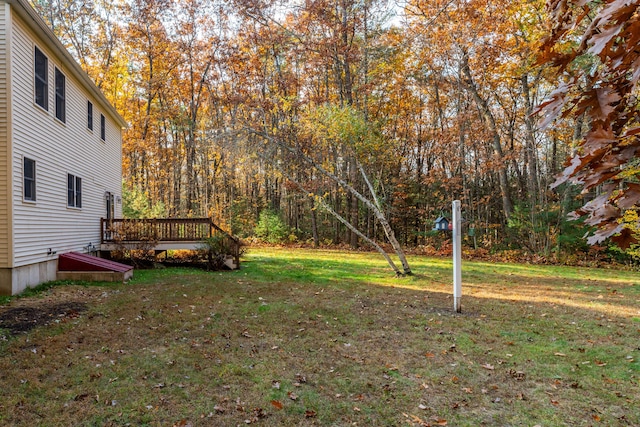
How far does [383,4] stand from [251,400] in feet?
59.5

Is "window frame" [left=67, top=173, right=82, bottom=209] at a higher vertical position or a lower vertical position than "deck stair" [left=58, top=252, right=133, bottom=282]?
higher

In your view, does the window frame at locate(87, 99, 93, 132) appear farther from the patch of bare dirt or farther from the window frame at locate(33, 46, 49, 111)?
the patch of bare dirt

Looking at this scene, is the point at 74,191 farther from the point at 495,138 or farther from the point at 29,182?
the point at 495,138

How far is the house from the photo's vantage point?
289 inches

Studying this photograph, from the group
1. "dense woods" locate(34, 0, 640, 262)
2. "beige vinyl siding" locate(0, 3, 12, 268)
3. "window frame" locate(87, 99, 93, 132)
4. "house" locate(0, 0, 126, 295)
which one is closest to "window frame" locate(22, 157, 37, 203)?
"house" locate(0, 0, 126, 295)

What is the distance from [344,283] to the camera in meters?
9.45

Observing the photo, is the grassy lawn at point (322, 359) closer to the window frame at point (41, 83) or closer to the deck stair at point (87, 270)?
the deck stair at point (87, 270)

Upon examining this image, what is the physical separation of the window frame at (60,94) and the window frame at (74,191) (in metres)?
1.54

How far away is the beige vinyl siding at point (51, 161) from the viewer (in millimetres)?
7668

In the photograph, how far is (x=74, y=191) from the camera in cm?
1055

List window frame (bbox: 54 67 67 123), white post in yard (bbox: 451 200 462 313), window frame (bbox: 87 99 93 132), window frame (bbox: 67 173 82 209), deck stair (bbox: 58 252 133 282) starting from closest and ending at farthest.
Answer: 1. white post in yard (bbox: 451 200 462 313)
2. deck stair (bbox: 58 252 133 282)
3. window frame (bbox: 54 67 67 123)
4. window frame (bbox: 67 173 82 209)
5. window frame (bbox: 87 99 93 132)

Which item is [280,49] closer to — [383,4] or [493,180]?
[383,4]

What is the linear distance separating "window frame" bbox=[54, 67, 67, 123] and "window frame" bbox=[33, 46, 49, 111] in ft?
1.77

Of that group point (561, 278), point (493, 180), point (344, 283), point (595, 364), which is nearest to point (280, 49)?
point (493, 180)
